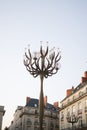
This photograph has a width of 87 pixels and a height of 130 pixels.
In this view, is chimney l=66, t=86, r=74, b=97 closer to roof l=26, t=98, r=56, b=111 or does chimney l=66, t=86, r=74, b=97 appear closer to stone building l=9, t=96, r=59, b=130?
stone building l=9, t=96, r=59, b=130

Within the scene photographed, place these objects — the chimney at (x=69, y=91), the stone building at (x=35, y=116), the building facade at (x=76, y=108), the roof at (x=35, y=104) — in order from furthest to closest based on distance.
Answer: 1. the roof at (x=35, y=104)
2. the stone building at (x=35, y=116)
3. the chimney at (x=69, y=91)
4. the building facade at (x=76, y=108)

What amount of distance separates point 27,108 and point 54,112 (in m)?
9.40

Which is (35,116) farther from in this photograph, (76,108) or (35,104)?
(76,108)

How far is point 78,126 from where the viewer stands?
3984 cm

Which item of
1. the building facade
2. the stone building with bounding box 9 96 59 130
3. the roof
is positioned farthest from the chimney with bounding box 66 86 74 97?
the roof

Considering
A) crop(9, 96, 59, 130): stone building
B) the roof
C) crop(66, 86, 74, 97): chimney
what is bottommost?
crop(9, 96, 59, 130): stone building

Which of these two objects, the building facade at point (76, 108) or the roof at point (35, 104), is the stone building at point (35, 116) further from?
the building facade at point (76, 108)

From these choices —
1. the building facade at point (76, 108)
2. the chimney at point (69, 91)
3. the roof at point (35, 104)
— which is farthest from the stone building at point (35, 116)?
the chimney at point (69, 91)

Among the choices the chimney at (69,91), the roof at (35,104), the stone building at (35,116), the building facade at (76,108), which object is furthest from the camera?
the roof at (35,104)

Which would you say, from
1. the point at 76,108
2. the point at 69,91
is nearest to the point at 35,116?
the point at 69,91

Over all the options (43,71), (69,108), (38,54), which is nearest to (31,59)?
(38,54)

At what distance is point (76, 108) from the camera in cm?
4184

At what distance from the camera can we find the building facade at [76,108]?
38281 mm

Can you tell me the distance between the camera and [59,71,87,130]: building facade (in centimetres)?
3828
